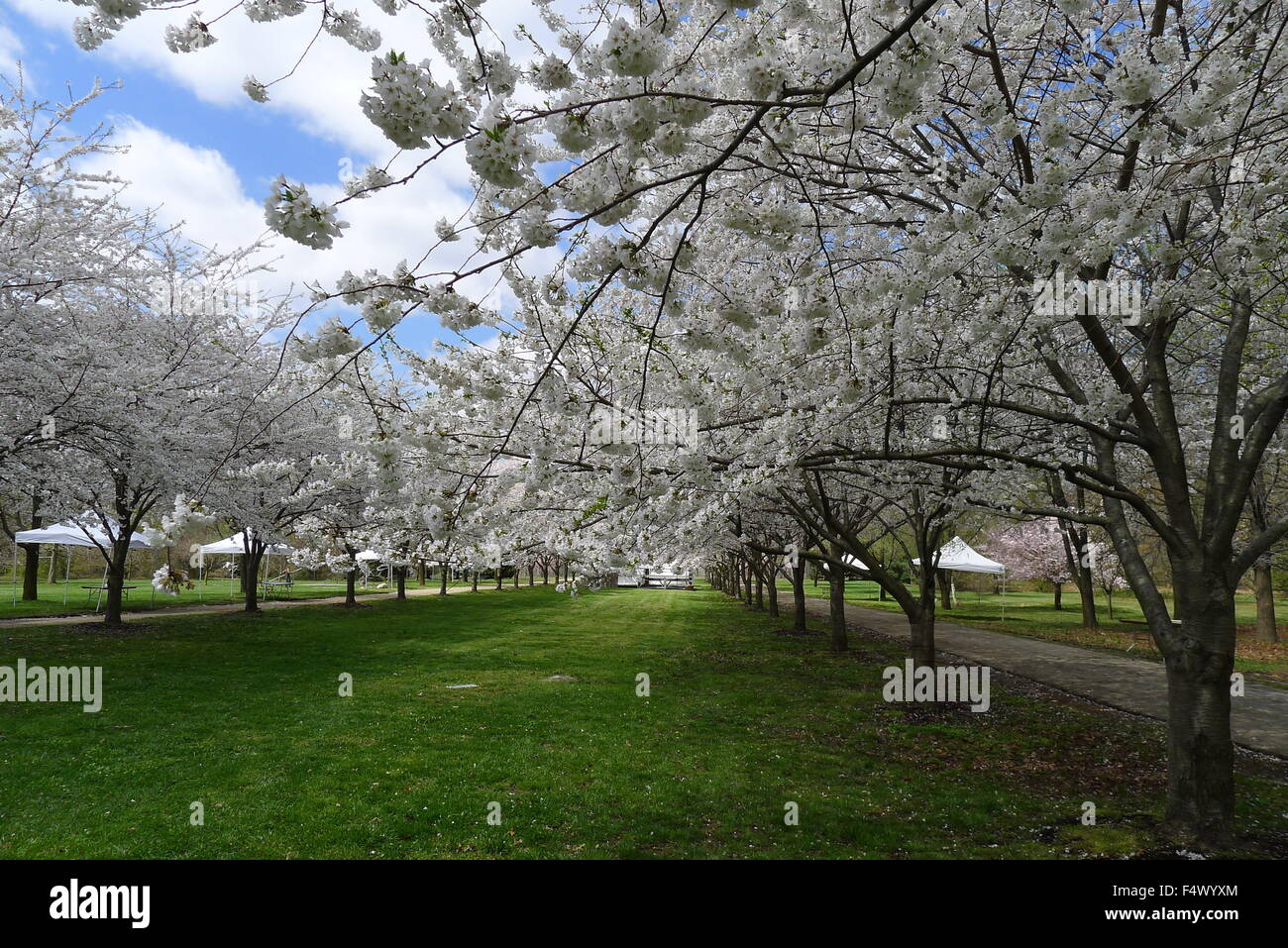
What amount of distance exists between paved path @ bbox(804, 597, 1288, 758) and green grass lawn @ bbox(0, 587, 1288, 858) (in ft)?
3.44

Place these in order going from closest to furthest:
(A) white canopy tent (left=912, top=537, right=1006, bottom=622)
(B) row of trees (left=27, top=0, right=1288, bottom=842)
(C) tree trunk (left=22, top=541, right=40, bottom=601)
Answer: (B) row of trees (left=27, top=0, right=1288, bottom=842)
(C) tree trunk (left=22, top=541, right=40, bottom=601)
(A) white canopy tent (left=912, top=537, right=1006, bottom=622)

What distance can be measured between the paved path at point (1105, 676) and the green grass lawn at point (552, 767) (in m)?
1.05

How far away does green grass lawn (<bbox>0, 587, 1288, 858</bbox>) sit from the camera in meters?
4.61

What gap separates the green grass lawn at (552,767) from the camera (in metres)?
4.61

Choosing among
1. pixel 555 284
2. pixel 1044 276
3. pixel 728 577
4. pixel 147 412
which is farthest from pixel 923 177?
pixel 728 577

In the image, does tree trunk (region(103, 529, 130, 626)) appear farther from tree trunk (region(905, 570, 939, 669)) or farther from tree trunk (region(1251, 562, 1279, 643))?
tree trunk (region(1251, 562, 1279, 643))

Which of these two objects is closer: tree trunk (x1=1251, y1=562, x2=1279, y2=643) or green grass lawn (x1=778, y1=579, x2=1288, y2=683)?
green grass lawn (x1=778, y1=579, x2=1288, y2=683)

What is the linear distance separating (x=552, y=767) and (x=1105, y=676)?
35.1 feet

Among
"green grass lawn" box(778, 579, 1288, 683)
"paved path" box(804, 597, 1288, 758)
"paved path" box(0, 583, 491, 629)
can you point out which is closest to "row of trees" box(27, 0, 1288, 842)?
"paved path" box(804, 597, 1288, 758)

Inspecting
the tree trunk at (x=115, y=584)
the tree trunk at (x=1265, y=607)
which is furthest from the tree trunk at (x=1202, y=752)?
the tree trunk at (x=115, y=584)

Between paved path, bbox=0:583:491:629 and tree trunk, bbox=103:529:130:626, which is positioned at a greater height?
tree trunk, bbox=103:529:130:626

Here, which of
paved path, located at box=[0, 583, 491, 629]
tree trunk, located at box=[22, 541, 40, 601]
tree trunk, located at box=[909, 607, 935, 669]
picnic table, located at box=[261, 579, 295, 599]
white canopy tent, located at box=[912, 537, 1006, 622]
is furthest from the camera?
picnic table, located at box=[261, 579, 295, 599]

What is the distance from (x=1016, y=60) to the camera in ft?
17.7

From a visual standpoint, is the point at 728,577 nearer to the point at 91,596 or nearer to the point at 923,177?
the point at 91,596
